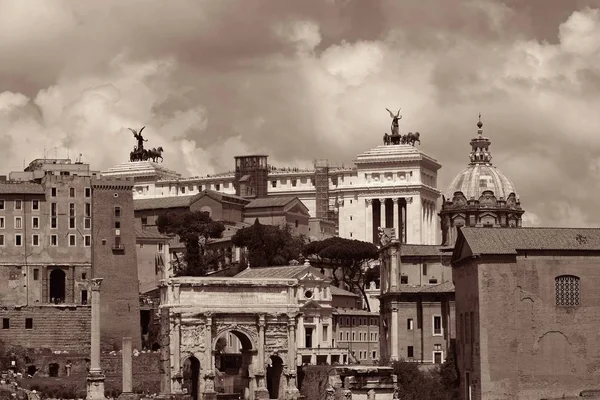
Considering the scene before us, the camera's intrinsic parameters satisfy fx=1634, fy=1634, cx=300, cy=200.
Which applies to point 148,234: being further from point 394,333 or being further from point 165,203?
point 394,333

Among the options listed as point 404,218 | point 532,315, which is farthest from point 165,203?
point 532,315

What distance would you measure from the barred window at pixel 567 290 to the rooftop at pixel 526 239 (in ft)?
5.44

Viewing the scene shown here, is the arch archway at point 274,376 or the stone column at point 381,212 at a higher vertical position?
the stone column at point 381,212

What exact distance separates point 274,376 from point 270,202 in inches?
2313

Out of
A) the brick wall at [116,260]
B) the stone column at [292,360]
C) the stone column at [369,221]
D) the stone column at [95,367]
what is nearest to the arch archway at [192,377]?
the stone column at [292,360]

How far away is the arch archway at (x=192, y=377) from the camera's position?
108 m

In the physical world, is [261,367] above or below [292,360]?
below

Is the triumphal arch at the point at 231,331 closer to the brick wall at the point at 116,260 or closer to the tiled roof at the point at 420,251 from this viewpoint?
the tiled roof at the point at 420,251

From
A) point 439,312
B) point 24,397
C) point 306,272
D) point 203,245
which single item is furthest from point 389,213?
point 24,397

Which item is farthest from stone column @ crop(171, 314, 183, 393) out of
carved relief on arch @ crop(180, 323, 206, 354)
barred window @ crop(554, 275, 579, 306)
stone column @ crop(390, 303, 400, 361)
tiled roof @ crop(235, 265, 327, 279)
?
barred window @ crop(554, 275, 579, 306)

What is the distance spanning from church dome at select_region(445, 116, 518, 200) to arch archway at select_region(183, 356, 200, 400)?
23383mm

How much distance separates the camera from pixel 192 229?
508 ft

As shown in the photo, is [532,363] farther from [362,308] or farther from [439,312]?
[362,308]

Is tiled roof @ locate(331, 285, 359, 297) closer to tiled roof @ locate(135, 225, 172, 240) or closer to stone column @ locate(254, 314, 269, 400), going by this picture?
tiled roof @ locate(135, 225, 172, 240)
